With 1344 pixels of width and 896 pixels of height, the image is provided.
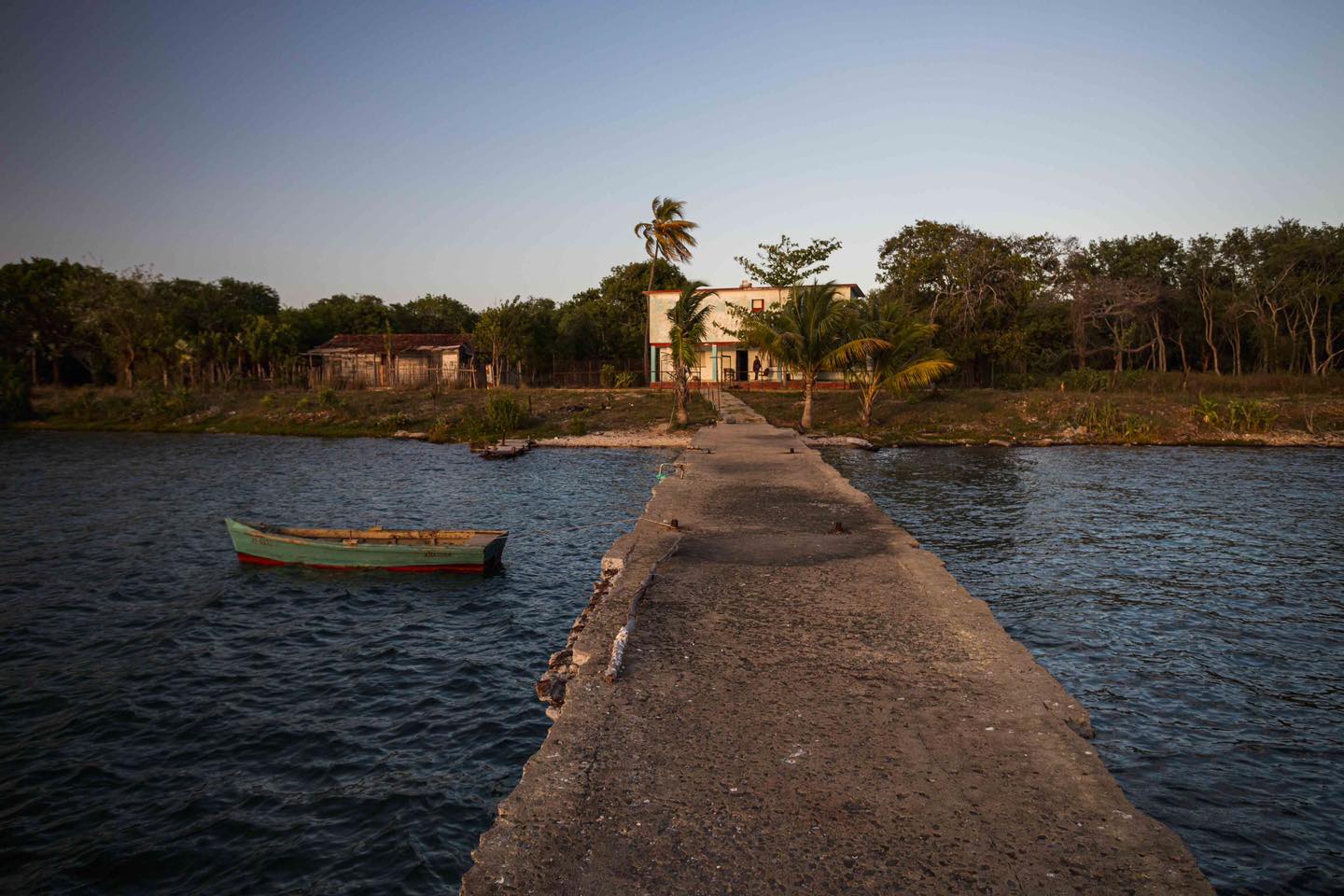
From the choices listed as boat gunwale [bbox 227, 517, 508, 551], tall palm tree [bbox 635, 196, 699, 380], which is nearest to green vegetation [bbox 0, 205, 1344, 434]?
tall palm tree [bbox 635, 196, 699, 380]

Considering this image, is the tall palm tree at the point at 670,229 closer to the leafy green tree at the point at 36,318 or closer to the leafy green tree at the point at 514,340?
the leafy green tree at the point at 514,340

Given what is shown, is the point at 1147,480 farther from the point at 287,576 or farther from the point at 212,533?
the point at 212,533

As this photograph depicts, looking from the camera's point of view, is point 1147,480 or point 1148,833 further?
point 1147,480

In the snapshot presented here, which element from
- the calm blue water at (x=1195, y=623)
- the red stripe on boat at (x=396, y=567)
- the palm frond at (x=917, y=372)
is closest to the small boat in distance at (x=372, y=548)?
the red stripe on boat at (x=396, y=567)

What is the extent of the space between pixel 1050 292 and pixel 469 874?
54.1m

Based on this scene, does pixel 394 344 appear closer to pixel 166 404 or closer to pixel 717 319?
pixel 166 404

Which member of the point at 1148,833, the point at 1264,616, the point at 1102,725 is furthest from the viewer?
the point at 1264,616

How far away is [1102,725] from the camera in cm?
768

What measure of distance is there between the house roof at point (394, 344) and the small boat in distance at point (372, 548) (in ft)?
136

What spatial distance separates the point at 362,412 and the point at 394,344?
570 inches

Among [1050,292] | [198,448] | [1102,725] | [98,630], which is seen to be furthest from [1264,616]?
[1050,292]

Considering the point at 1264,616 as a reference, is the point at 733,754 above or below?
above

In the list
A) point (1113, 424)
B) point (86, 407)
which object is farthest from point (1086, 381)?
point (86, 407)

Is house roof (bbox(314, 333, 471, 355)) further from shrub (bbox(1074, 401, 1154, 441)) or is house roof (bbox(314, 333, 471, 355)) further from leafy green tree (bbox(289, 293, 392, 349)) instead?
shrub (bbox(1074, 401, 1154, 441))
